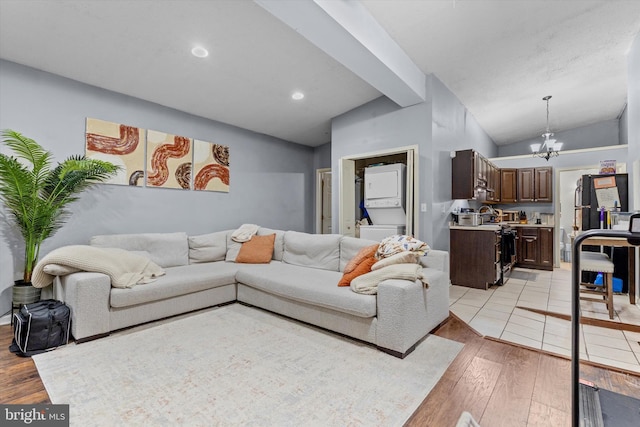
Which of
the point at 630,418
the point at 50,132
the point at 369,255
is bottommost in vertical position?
the point at 630,418

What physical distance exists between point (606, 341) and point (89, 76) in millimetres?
5767

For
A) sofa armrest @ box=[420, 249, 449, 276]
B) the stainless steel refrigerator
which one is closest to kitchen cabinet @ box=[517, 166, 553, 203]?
the stainless steel refrigerator

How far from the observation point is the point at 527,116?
5941mm

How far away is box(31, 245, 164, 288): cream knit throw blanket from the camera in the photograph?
2.49m

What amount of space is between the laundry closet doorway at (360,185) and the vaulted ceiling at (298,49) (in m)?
0.89

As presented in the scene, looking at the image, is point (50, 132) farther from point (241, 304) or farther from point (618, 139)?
point (618, 139)

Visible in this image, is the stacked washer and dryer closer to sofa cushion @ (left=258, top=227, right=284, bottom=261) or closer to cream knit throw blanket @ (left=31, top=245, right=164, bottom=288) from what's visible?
sofa cushion @ (left=258, top=227, right=284, bottom=261)

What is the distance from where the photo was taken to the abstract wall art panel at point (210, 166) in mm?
4398

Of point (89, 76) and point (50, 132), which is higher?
point (89, 76)

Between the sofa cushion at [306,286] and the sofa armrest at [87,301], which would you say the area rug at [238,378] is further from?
the sofa cushion at [306,286]

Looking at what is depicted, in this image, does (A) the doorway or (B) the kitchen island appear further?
(A) the doorway

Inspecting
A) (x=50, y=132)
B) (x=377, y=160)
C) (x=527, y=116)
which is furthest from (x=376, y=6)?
(x=527, y=116)
